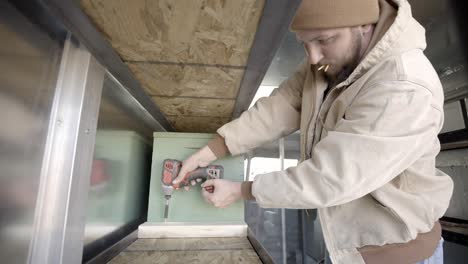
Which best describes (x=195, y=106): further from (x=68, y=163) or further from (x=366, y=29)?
(x=366, y=29)

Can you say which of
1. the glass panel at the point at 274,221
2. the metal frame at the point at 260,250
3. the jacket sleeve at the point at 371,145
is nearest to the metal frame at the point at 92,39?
the jacket sleeve at the point at 371,145

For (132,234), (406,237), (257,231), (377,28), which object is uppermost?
(377,28)

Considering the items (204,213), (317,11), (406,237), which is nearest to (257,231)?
(204,213)

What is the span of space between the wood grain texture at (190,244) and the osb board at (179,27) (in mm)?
743

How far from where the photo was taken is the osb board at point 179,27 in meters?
0.50

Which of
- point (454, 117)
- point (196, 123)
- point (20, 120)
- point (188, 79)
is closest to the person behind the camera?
point (20, 120)

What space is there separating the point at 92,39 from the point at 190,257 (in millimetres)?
777

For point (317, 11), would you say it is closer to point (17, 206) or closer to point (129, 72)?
point (129, 72)

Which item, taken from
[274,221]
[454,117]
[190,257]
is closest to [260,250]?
[190,257]

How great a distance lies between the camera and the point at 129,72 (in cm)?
78

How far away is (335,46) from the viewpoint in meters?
0.68

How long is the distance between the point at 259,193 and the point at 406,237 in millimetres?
368

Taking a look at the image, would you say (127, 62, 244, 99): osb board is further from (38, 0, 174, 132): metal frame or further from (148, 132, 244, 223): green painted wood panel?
(148, 132, 244, 223): green painted wood panel

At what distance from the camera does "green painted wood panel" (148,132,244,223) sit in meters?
1.21
